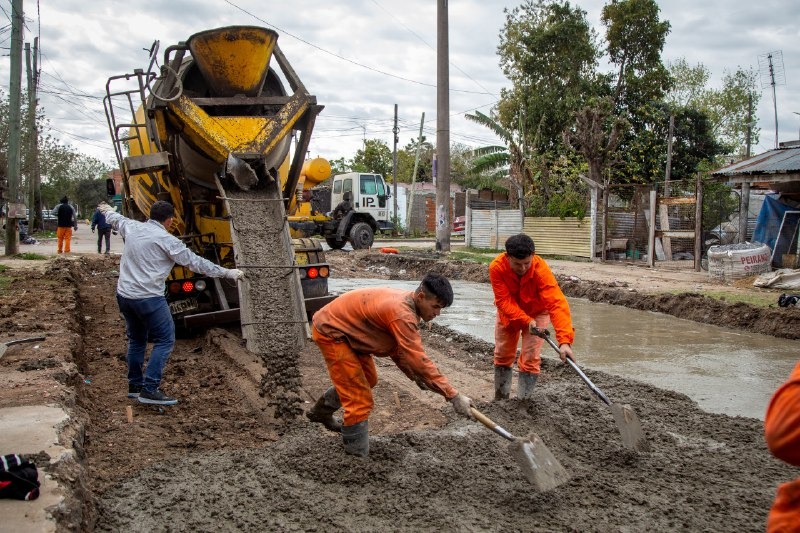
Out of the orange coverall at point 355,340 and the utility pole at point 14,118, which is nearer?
the orange coverall at point 355,340

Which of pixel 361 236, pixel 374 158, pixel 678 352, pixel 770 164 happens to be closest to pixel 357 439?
pixel 678 352

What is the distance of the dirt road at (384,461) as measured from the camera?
352 cm

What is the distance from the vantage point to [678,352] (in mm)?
8047

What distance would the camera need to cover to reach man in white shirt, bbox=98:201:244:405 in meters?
5.39

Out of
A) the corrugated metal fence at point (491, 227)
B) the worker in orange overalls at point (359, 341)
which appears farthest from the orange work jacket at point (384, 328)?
the corrugated metal fence at point (491, 227)

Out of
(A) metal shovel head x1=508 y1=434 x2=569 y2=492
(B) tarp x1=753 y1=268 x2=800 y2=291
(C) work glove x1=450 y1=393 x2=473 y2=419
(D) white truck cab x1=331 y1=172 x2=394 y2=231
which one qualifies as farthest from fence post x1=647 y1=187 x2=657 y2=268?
A: (C) work glove x1=450 y1=393 x2=473 y2=419

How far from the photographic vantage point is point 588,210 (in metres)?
18.6

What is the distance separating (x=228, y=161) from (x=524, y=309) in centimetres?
363

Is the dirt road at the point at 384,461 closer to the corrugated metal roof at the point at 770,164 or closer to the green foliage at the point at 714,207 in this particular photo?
the corrugated metal roof at the point at 770,164

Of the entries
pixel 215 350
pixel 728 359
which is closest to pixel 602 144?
pixel 728 359

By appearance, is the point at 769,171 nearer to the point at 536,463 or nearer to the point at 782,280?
the point at 782,280

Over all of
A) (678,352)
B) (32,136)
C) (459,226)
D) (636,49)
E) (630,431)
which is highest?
(636,49)

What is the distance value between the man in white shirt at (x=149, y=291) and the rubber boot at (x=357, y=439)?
77.7 inches

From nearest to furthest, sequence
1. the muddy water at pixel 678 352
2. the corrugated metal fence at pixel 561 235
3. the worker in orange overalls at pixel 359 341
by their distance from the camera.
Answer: the worker in orange overalls at pixel 359 341 → the muddy water at pixel 678 352 → the corrugated metal fence at pixel 561 235
